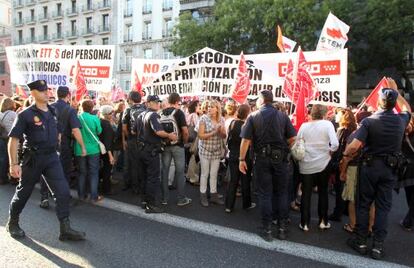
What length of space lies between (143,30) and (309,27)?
25.0 meters

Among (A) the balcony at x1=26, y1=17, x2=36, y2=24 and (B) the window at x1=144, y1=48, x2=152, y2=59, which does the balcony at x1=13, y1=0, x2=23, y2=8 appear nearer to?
(A) the balcony at x1=26, y1=17, x2=36, y2=24

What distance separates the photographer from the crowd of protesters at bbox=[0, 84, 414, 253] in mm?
5465

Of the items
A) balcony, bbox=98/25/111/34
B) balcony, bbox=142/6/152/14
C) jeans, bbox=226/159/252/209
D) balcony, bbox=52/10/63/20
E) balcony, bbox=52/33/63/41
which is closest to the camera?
jeans, bbox=226/159/252/209

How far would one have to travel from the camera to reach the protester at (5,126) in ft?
25.8

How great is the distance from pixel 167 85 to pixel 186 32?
22.2 meters

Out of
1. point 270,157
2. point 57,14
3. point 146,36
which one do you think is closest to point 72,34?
point 57,14

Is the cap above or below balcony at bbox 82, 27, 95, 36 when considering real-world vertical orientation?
below

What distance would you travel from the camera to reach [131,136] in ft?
24.2

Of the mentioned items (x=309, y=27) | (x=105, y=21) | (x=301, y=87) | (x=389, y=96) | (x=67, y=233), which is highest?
(x=105, y=21)

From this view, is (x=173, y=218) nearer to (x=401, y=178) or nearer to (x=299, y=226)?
(x=299, y=226)

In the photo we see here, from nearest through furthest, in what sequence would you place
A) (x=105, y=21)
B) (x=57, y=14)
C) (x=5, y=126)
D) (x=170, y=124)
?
(x=170, y=124) → (x=5, y=126) → (x=105, y=21) → (x=57, y=14)

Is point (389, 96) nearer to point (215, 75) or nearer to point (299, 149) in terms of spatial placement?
point (299, 149)

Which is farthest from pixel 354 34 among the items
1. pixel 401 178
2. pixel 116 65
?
pixel 116 65

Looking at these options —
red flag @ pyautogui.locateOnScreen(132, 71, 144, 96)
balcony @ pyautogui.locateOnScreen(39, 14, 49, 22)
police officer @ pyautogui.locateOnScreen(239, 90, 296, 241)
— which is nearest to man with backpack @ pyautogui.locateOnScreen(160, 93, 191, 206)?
police officer @ pyautogui.locateOnScreen(239, 90, 296, 241)
